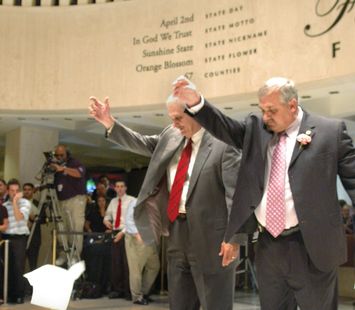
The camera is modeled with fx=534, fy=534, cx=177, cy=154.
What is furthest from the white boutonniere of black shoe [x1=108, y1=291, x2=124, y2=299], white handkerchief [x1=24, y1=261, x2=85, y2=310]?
black shoe [x1=108, y1=291, x2=124, y2=299]

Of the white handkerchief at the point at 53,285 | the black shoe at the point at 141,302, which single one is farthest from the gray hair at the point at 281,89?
the black shoe at the point at 141,302

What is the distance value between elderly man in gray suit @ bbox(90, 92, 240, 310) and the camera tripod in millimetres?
5081

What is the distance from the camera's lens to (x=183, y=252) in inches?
106

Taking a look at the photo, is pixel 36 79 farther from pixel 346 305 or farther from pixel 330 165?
pixel 330 165

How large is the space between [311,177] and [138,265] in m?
5.45

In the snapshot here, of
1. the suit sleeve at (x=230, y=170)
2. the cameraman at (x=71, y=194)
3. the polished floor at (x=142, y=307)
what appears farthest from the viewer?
the cameraman at (x=71, y=194)

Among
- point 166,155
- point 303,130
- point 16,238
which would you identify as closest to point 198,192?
Answer: point 166,155

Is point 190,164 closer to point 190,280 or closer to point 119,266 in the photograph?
point 190,280

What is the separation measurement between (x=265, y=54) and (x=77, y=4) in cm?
366

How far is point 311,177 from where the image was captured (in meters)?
2.24

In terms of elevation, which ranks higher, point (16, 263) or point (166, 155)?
point (166, 155)

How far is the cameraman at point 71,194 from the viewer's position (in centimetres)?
780

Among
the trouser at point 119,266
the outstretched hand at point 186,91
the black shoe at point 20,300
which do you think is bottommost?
the black shoe at point 20,300

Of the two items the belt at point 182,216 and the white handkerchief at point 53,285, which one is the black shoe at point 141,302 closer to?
the belt at point 182,216
